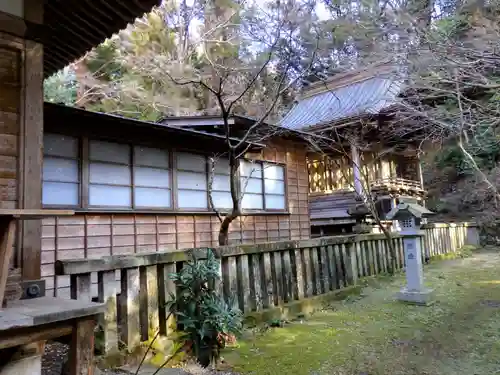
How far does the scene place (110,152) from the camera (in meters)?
7.44

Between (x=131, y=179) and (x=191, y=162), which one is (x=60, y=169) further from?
(x=191, y=162)

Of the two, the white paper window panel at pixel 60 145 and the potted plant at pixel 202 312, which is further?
the white paper window panel at pixel 60 145

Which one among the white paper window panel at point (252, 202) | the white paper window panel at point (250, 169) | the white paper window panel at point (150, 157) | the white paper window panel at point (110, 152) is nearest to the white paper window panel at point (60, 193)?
the white paper window panel at point (110, 152)

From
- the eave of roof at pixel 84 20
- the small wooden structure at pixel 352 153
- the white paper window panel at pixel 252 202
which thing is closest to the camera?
the eave of roof at pixel 84 20

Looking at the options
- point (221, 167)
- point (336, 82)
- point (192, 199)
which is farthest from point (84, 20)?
point (336, 82)

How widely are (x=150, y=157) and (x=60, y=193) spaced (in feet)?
6.74

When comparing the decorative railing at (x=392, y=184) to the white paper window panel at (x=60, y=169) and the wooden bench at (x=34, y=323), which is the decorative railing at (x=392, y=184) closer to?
the white paper window panel at (x=60, y=169)

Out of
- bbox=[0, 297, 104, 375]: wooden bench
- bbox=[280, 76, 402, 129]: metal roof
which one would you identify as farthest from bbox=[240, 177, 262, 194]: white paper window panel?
bbox=[0, 297, 104, 375]: wooden bench

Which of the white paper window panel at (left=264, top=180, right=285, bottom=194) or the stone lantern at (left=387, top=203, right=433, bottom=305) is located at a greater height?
the white paper window panel at (left=264, top=180, right=285, bottom=194)

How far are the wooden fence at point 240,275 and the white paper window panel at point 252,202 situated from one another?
3.45 m

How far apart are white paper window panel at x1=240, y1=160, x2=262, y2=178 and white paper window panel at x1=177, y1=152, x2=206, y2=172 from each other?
4.61 ft

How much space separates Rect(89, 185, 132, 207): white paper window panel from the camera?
712cm

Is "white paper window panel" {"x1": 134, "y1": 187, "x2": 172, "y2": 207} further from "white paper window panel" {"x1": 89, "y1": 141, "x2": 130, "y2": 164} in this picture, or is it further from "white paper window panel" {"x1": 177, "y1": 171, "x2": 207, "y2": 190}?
"white paper window panel" {"x1": 89, "y1": 141, "x2": 130, "y2": 164}

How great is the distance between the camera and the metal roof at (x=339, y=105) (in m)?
14.4
